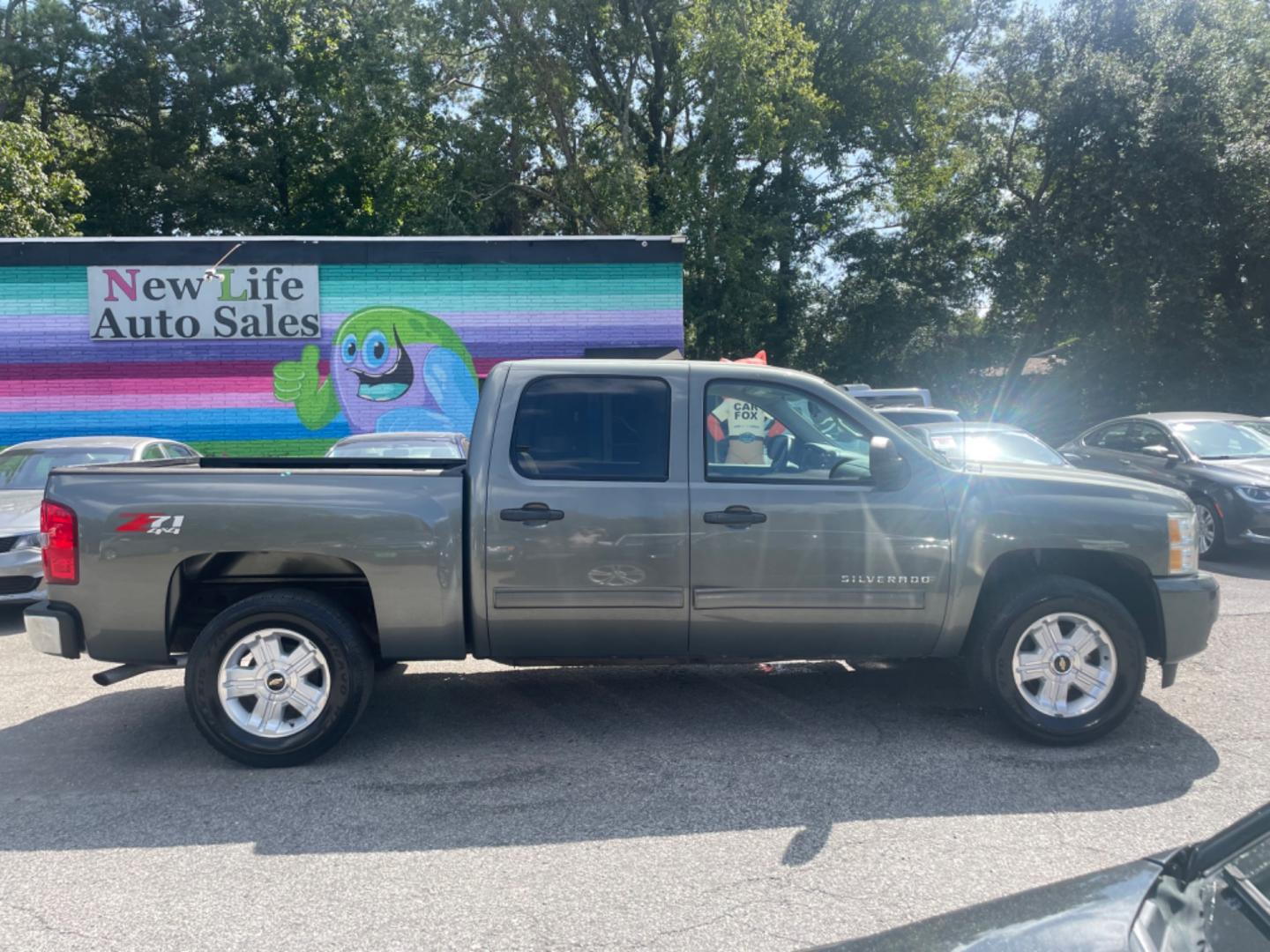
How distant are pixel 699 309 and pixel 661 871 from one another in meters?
23.9

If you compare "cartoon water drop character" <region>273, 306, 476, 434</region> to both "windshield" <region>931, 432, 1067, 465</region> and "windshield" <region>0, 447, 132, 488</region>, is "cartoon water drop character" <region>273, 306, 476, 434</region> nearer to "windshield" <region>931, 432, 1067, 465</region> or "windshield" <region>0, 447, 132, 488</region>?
"windshield" <region>0, 447, 132, 488</region>

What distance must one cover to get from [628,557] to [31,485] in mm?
7188

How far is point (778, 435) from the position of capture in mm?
5332

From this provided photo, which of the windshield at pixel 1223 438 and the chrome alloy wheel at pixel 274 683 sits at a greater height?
the windshield at pixel 1223 438

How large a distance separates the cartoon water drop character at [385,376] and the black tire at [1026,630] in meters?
13.0

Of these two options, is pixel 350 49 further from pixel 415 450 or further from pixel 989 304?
pixel 415 450

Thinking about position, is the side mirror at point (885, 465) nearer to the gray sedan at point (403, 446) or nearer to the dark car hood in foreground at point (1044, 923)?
the dark car hood in foreground at point (1044, 923)

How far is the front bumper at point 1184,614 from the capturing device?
5195 millimetres

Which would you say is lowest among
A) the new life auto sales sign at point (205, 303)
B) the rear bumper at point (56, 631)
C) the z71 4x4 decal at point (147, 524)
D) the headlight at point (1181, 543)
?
the rear bumper at point (56, 631)

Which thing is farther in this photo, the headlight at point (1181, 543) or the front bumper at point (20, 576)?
the front bumper at point (20, 576)

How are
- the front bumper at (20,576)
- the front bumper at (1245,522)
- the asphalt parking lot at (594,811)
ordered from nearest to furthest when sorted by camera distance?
1. the asphalt parking lot at (594,811)
2. the front bumper at (20,576)
3. the front bumper at (1245,522)

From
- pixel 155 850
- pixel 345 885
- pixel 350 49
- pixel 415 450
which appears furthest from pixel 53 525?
pixel 350 49

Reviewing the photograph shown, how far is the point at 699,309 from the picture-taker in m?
27.1

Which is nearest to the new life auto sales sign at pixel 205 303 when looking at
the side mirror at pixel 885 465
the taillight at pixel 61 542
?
the taillight at pixel 61 542
